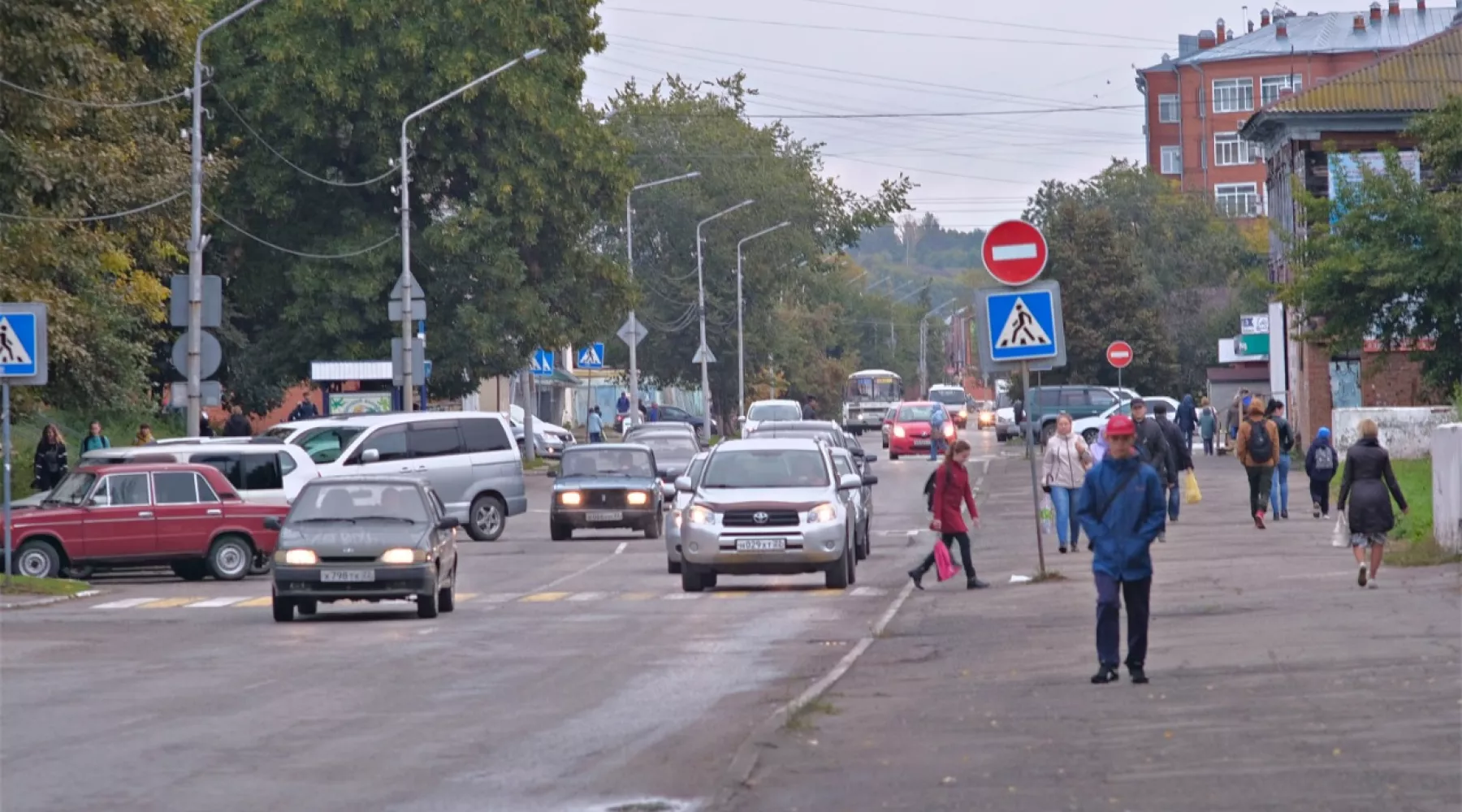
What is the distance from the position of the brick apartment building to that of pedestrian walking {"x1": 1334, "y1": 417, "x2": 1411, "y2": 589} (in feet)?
332

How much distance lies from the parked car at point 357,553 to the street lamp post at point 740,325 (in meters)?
62.7

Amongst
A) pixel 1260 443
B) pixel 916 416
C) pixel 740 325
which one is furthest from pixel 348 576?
pixel 740 325

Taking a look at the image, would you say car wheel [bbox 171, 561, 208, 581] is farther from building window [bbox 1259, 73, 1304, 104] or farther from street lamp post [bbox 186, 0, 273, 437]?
building window [bbox 1259, 73, 1304, 104]

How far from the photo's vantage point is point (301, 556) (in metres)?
21.1

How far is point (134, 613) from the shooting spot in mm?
22453

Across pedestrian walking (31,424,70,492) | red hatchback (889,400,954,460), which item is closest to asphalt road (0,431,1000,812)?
pedestrian walking (31,424,70,492)

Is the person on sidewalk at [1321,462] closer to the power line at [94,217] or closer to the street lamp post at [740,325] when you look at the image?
the power line at [94,217]

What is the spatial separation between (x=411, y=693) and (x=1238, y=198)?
399ft

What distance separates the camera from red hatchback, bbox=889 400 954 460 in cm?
6575

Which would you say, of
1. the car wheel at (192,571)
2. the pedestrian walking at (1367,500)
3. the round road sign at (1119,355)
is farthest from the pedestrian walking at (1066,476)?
the round road sign at (1119,355)

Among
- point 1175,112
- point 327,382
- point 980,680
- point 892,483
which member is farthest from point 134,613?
point 1175,112

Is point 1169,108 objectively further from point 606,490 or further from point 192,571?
point 192,571

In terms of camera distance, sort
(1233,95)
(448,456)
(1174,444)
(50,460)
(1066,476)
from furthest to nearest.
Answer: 1. (1233,95)
2. (50,460)
3. (448,456)
4. (1174,444)
5. (1066,476)

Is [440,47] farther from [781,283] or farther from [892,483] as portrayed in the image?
[781,283]
